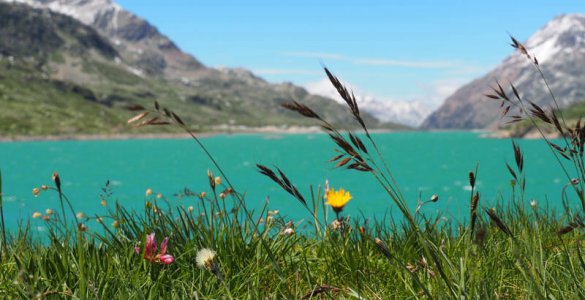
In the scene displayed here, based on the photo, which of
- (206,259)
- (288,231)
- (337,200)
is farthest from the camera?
(288,231)

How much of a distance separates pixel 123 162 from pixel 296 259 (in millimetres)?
190207

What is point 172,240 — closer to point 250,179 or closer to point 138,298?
point 138,298

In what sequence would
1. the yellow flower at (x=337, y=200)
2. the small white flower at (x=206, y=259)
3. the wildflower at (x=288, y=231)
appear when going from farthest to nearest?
the wildflower at (x=288, y=231) < the yellow flower at (x=337, y=200) < the small white flower at (x=206, y=259)

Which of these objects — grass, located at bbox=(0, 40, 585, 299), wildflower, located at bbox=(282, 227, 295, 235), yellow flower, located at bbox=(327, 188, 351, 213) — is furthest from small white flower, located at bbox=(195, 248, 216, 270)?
Answer: wildflower, located at bbox=(282, 227, 295, 235)

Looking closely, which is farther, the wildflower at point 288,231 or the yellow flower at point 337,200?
the wildflower at point 288,231

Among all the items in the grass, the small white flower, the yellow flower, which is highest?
the yellow flower

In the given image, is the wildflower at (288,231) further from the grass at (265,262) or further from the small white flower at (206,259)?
the small white flower at (206,259)

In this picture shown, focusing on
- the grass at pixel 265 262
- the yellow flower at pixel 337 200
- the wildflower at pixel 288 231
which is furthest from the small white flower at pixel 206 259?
the wildflower at pixel 288 231

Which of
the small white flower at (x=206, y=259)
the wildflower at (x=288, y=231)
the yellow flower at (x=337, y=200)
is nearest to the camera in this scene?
the small white flower at (x=206, y=259)

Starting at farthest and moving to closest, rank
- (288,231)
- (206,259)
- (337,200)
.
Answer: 1. (288,231)
2. (337,200)
3. (206,259)

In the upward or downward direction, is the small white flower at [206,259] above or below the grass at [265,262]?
above

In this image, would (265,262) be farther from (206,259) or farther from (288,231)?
(206,259)

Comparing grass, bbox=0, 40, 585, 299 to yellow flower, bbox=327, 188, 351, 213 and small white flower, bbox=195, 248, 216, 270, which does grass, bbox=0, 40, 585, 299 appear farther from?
small white flower, bbox=195, 248, 216, 270

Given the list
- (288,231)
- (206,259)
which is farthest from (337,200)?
(206,259)
